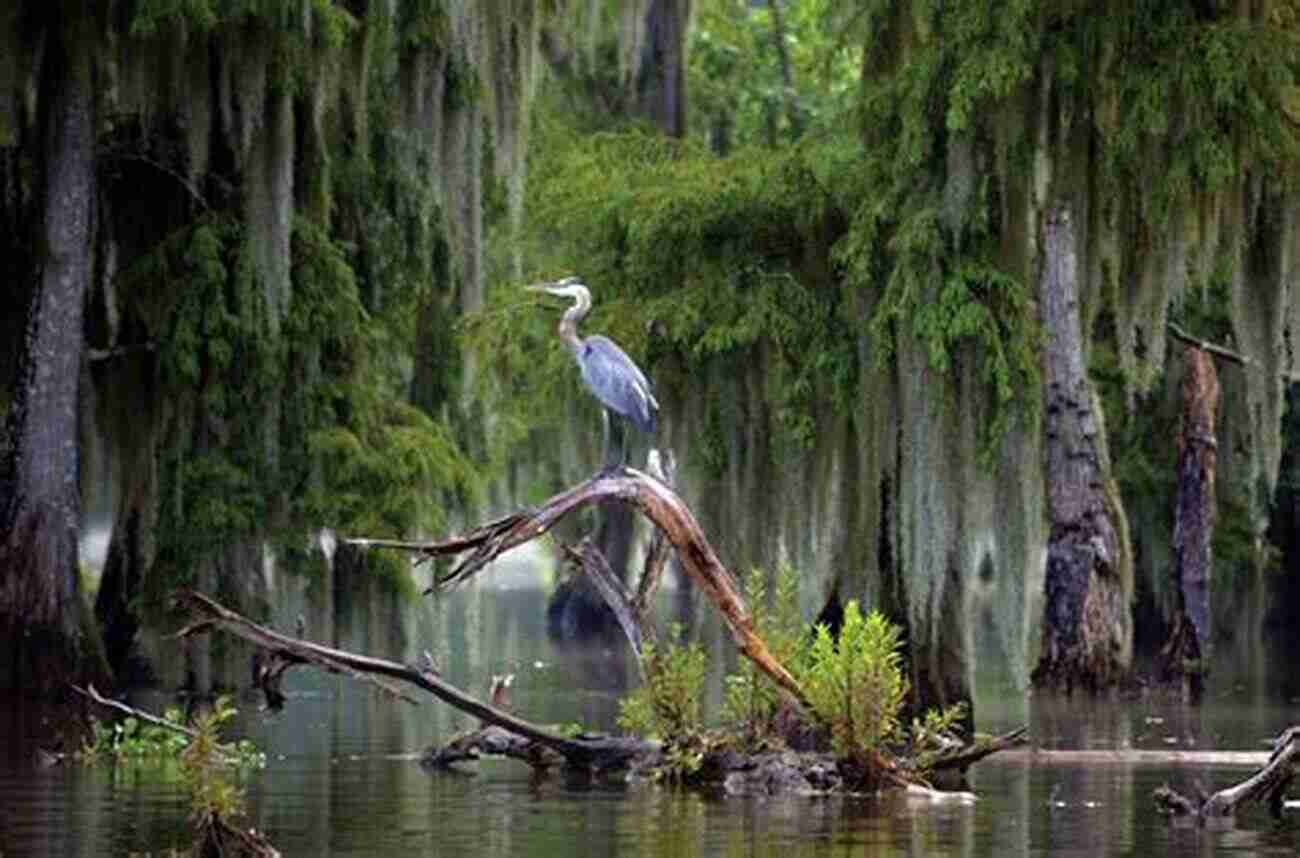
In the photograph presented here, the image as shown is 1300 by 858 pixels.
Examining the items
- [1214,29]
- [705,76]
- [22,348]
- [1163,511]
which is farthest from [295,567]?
[705,76]

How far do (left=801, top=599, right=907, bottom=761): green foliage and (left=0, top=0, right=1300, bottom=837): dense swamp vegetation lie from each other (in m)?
0.87

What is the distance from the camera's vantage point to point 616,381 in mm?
20141

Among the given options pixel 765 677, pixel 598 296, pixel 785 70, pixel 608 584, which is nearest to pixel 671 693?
pixel 765 677

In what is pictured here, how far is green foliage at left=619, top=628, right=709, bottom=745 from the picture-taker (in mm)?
19125

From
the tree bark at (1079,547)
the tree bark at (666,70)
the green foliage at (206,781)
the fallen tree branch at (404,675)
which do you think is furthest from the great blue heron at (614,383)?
the tree bark at (666,70)

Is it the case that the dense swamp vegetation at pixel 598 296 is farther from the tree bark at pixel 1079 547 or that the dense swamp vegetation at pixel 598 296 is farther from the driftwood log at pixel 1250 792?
the driftwood log at pixel 1250 792

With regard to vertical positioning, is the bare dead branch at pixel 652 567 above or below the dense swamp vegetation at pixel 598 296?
below

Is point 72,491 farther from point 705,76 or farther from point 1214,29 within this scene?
point 705,76

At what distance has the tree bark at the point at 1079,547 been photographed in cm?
3056

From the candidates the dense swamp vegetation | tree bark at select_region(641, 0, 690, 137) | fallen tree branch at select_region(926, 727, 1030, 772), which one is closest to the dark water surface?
fallen tree branch at select_region(926, 727, 1030, 772)

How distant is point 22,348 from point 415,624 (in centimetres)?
428

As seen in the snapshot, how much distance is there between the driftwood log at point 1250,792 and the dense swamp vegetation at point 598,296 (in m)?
2.93

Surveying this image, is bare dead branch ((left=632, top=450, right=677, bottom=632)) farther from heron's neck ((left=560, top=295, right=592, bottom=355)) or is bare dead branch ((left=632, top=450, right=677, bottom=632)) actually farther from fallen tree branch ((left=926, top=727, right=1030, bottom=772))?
fallen tree branch ((left=926, top=727, right=1030, bottom=772))

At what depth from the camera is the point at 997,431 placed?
22422mm
